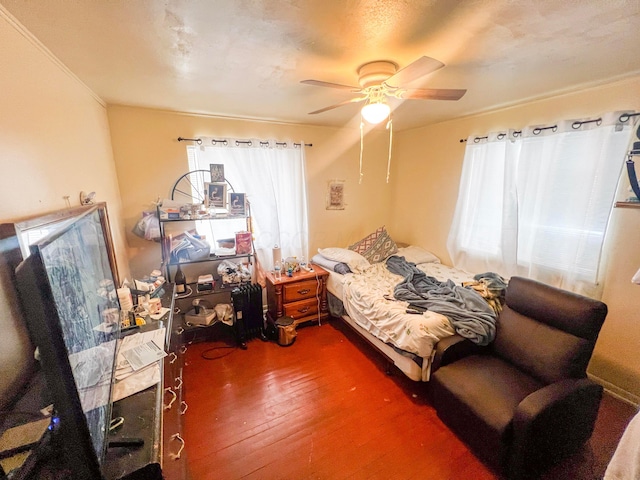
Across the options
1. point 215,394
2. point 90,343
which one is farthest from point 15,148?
point 215,394

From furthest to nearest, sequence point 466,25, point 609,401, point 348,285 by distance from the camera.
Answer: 1. point 348,285
2. point 609,401
3. point 466,25

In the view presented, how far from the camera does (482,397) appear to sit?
Answer: 61.9 inches

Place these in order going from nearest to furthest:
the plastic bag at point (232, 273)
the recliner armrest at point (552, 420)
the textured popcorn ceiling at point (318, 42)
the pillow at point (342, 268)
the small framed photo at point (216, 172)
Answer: the textured popcorn ceiling at point (318, 42) < the recliner armrest at point (552, 420) < the small framed photo at point (216, 172) < the plastic bag at point (232, 273) < the pillow at point (342, 268)

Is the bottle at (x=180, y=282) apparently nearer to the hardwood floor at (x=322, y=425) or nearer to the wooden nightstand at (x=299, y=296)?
the hardwood floor at (x=322, y=425)

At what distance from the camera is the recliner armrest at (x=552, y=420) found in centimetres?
134

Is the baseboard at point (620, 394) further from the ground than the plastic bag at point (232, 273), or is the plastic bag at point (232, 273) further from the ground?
the plastic bag at point (232, 273)

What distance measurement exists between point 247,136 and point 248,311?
6.17 ft

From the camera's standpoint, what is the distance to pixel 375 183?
3781 mm

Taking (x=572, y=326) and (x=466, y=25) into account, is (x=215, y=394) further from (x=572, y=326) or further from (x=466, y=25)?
(x=466, y=25)

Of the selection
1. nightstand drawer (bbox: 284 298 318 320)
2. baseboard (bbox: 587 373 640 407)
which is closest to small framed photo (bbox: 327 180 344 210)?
nightstand drawer (bbox: 284 298 318 320)

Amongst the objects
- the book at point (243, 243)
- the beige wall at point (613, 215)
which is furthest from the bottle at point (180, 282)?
the beige wall at point (613, 215)

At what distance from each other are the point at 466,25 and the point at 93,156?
2407 mm

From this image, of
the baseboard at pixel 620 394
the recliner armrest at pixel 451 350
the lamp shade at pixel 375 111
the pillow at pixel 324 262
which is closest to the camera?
the lamp shade at pixel 375 111

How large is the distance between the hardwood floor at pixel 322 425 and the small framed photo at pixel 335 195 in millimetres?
1852
